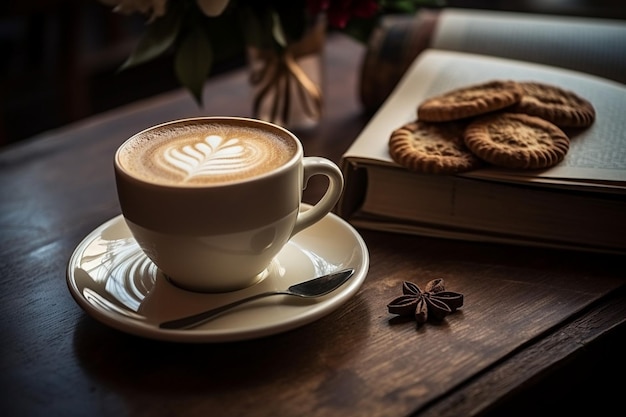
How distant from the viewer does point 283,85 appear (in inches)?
40.2

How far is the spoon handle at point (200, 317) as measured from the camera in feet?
1.83

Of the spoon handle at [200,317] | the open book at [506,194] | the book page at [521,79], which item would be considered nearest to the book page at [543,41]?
the book page at [521,79]

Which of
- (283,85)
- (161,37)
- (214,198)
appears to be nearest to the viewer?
(214,198)

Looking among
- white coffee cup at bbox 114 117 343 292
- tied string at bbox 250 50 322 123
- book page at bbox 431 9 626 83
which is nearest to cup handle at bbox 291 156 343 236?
white coffee cup at bbox 114 117 343 292

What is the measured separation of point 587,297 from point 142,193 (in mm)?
384

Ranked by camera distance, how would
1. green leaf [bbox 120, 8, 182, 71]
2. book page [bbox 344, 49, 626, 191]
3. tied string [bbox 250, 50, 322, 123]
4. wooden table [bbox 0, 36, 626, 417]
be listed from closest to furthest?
wooden table [bbox 0, 36, 626, 417] → book page [bbox 344, 49, 626, 191] → green leaf [bbox 120, 8, 182, 71] → tied string [bbox 250, 50, 322, 123]

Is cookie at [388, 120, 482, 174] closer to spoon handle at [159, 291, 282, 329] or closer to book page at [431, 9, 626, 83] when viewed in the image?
spoon handle at [159, 291, 282, 329]

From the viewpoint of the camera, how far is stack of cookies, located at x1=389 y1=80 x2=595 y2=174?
0.71m

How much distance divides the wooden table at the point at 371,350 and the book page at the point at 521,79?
77 millimetres

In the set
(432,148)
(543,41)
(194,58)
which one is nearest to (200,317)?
(432,148)

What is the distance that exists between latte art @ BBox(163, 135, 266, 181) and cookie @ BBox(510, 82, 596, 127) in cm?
32

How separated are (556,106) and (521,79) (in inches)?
5.6

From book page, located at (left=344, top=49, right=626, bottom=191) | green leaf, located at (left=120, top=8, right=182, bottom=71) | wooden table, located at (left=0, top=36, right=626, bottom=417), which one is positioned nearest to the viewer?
wooden table, located at (left=0, top=36, right=626, bottom=417)

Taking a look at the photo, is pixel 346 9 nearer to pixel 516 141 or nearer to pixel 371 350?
pixel 516 141
